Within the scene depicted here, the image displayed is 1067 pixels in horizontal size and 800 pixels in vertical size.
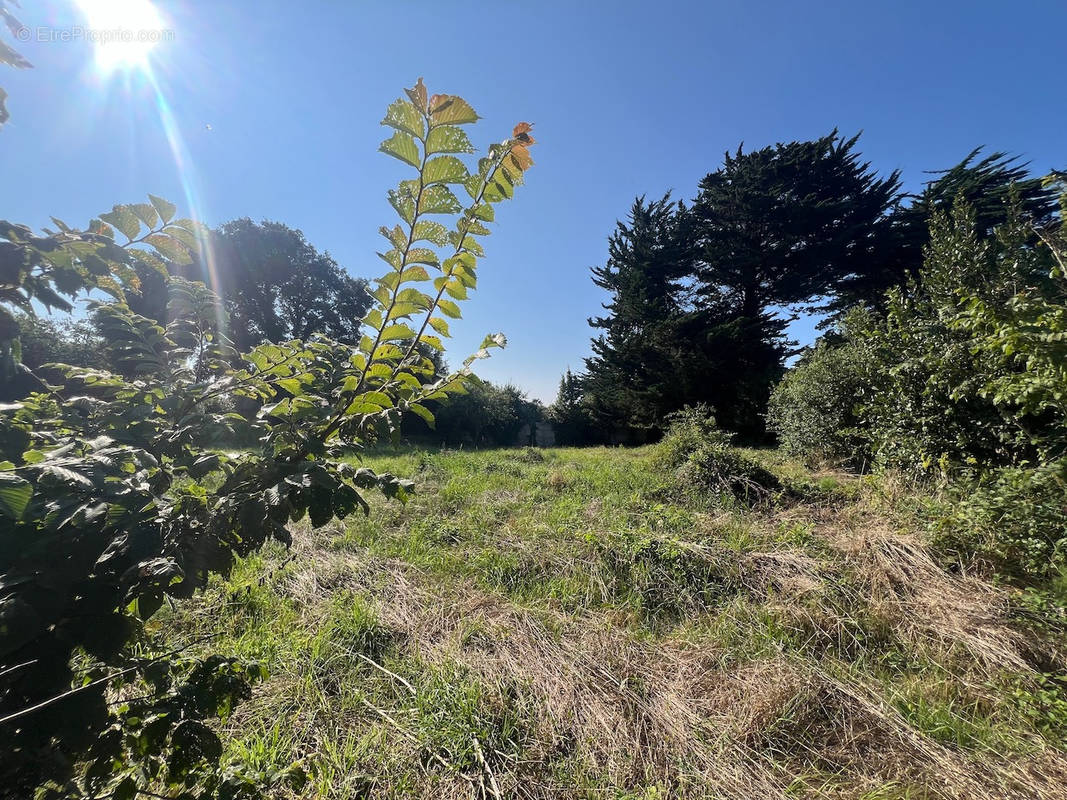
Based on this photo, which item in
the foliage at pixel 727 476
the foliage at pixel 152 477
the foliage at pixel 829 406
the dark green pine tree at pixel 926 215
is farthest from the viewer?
the dark green pine tree at pixel 926 215

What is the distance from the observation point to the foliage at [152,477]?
63cm

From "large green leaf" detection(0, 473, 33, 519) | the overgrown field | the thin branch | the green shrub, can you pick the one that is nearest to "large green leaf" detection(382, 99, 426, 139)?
"large green leaf" detection(0, 473, 33, 519)

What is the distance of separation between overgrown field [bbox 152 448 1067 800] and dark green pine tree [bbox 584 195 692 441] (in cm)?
1144

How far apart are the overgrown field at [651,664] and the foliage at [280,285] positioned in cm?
1481

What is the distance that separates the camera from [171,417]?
0.99 m

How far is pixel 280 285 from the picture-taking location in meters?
16.9

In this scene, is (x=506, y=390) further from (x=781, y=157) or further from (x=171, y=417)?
(x=171, y=417)

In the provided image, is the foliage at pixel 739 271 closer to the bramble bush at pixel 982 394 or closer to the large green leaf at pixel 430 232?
the bramble bush at pixel 982 394

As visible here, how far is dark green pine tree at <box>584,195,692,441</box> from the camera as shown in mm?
14766

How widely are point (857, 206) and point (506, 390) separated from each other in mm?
16169

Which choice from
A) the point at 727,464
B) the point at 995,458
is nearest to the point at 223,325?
the point at 727,464

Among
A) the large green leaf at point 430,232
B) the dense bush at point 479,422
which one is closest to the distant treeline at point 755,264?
the dense bush at point 479,422

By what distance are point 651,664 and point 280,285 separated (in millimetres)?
20330

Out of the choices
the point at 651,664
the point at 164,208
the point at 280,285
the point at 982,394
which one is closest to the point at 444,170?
the point at 164,208
